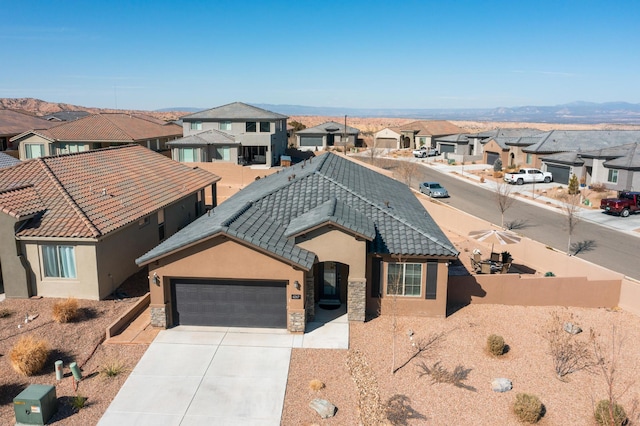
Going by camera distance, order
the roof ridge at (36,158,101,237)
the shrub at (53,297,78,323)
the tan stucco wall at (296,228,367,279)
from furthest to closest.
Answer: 1. the roof ridge at (36,158,101,237)
2. the tan stucco wall at (296,228,367,279)
3. the shrub at (53,297,78,323)

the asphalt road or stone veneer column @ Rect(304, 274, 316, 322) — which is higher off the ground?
stone veneer column @ Rect(304, 274, 316, 322)

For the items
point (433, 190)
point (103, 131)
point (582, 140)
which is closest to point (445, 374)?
point (433, 190)

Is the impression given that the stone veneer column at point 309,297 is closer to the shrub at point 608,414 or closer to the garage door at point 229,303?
the garage door at point 229,303

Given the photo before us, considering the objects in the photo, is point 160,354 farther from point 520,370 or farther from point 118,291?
point 520,370

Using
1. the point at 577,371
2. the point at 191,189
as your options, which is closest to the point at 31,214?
the point at 191,189

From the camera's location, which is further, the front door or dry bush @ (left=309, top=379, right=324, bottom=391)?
the front door

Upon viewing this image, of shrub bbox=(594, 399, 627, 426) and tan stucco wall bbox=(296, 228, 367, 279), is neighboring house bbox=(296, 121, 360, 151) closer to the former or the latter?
tan stucco wall bbox=(296, 228, 367, 279)

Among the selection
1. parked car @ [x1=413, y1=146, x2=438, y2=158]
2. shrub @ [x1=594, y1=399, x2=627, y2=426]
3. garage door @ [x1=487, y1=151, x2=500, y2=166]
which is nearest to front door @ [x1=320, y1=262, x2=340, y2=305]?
shrub @ [x1=594, y1=399, x2=627, y2=426]

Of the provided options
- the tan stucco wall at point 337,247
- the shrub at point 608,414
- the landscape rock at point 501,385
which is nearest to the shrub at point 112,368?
the tan stucco wall at point 337,247
